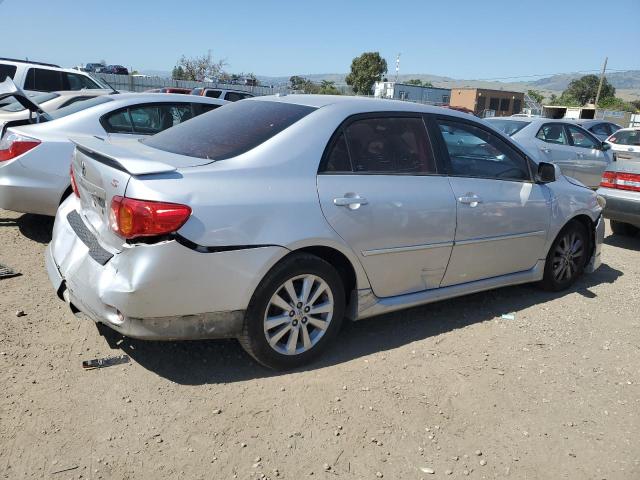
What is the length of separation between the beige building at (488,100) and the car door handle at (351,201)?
2714 inches

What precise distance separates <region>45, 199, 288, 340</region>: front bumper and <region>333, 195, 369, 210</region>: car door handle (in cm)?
47

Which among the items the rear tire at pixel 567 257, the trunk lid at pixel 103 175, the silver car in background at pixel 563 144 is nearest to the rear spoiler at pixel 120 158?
the trunk lid at pixel 103 175

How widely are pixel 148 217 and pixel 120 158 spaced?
455mm

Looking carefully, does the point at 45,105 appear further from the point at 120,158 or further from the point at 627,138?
the point at 627,138

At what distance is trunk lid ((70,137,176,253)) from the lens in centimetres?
277

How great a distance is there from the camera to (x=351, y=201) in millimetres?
3285

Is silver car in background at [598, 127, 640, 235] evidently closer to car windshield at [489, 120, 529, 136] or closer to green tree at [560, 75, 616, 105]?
car windshield at [489, 120, 529, 136]

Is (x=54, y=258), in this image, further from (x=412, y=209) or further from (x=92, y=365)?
(x=412, y=209)

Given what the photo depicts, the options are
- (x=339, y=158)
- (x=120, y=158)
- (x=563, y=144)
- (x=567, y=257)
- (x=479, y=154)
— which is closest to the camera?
(x=120, y=158)

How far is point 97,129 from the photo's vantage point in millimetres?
5582

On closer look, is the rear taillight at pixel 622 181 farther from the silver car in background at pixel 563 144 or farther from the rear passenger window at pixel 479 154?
the rear passenger window at pixel 479 154

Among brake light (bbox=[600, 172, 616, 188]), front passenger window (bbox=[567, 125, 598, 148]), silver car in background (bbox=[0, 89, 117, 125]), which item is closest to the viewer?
brake light (bbox=[600, 172, 616, 188])

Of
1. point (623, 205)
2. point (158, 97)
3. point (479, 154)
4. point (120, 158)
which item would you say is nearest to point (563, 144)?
point (623, 205)

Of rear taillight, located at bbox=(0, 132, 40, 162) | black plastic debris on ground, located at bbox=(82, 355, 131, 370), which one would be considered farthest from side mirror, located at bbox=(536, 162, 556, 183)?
rear taillight, located at bbox=(0, 132, 40, 162)
